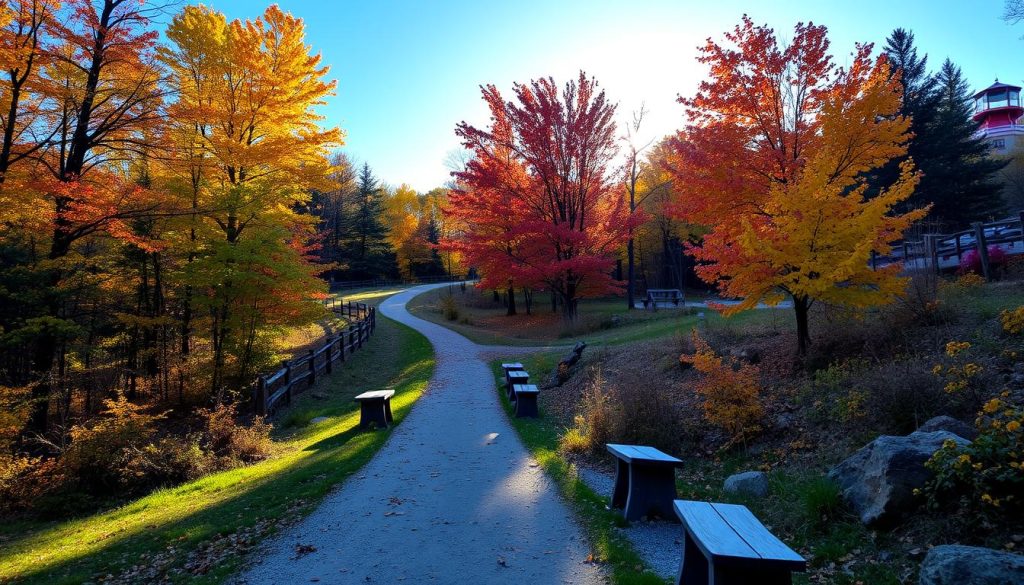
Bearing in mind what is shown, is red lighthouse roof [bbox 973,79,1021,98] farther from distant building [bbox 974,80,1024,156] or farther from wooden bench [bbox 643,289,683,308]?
wooden bench [bbox 643,289,683,308]

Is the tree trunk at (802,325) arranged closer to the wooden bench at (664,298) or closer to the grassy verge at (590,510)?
the grassy verge at (590,510)

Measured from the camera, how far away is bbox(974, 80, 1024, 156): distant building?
49.0m

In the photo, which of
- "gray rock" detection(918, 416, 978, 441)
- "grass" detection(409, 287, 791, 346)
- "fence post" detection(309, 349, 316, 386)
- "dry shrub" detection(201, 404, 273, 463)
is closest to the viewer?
"gray rock" detection(918, 416, 978, 441)

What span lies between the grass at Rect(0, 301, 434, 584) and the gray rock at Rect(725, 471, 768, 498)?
15.4 ft

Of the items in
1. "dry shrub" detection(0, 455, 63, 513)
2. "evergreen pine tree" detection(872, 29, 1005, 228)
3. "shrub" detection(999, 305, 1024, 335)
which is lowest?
"dry shrub" detection(0, 455, 63, 513)

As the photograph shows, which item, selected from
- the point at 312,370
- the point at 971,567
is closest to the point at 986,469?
the point at 971,567

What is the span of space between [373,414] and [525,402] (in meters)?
3.04

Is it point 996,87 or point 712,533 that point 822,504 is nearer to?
point 712,533

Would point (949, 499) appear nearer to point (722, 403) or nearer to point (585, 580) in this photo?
point (585, 580)

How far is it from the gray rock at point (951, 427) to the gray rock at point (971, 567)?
224 centimetres

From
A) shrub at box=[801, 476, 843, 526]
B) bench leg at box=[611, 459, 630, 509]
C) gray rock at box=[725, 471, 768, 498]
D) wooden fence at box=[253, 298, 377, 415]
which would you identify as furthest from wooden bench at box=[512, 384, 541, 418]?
wooden fence at box=[253, 298, 377, 415]

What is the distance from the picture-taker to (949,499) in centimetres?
393

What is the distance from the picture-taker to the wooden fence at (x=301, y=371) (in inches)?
553

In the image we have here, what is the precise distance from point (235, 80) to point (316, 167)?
333 centimetres
